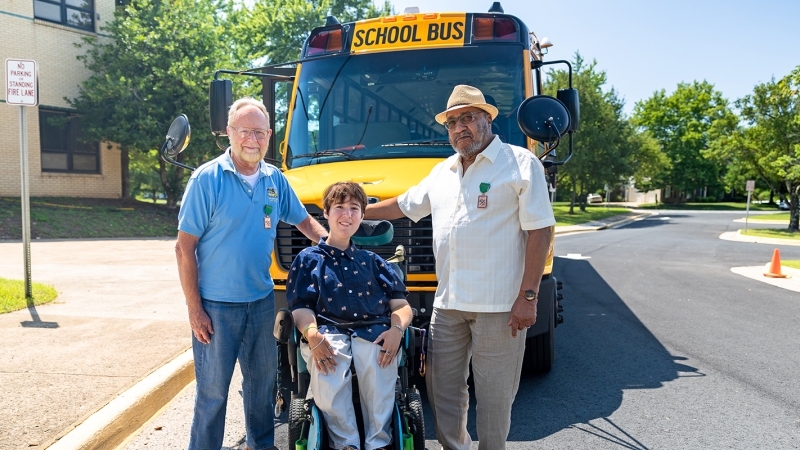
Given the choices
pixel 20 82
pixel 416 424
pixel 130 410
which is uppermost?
pixel 20 82

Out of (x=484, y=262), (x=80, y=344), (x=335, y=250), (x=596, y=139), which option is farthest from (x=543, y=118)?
(x=596, y=139)

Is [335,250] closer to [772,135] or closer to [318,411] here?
[318,411]

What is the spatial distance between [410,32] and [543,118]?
181 centimetres

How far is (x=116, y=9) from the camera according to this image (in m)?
20.5

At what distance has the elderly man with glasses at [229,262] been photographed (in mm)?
2777

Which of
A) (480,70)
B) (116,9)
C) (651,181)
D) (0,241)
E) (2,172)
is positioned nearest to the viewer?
(480,70)

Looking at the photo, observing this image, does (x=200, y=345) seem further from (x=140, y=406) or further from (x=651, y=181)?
(x=651, y=181)

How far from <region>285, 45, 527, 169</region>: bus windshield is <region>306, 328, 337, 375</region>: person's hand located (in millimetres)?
2143

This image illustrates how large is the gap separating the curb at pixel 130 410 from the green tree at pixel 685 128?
56385 millimetres

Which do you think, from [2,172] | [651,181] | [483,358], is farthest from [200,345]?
[651,181]

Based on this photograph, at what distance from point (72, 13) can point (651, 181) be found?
173 feet

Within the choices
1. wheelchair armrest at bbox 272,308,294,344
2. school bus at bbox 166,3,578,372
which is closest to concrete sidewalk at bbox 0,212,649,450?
wheelchair armrest at bbox 272,308,294,344

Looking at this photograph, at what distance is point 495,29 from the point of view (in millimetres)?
4734

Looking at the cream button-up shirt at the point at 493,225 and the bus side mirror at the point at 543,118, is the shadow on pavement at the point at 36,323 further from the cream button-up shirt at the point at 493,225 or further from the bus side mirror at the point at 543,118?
the bus side mirror at the point at 543,118
